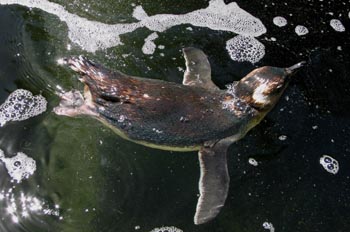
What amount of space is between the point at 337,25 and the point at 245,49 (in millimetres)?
1151

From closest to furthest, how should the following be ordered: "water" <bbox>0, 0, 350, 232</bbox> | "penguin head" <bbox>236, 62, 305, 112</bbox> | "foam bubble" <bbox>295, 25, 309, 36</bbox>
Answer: "water" <bbox>0, 0, 350, 232</bbox>, "penguin head" <bbox>236, 62, 305, 112</bbox>, "foam bubble" <bbox>295, 25, 309, 36</bbox>

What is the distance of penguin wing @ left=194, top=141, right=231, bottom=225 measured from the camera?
3.91 metres

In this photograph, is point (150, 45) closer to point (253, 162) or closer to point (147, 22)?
point (147, 22)

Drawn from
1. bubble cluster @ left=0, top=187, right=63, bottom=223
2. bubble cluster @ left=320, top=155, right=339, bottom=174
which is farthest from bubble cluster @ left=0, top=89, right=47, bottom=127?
bubble cluster @ left=320, top=155, right=339, bottom=174

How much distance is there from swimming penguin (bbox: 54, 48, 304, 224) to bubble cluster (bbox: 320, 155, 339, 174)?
63 cm

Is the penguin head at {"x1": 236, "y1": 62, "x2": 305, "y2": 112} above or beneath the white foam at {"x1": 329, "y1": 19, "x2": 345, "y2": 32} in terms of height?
above

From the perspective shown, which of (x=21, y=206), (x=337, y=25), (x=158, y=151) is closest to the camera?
(x=21, y=206)

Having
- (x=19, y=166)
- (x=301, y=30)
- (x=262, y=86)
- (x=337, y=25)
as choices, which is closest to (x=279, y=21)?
(x=301, y=30)

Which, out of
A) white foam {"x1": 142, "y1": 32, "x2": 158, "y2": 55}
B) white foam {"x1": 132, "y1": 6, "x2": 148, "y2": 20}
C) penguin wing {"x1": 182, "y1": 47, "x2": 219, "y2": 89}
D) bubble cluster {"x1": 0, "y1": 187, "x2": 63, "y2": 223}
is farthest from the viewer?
white foam {"x1": 132, "y1": 6, "x2": 148, "y2": 20}

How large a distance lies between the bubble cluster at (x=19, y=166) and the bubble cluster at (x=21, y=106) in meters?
0.35

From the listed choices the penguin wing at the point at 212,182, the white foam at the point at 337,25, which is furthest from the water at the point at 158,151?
the white foam at the point at 337,25

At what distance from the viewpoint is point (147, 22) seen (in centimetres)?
536

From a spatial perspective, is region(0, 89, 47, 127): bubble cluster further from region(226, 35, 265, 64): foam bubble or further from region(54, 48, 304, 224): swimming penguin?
region(226, 35, 265, 64): foam bubble

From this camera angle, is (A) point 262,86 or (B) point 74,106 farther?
(B) point 74,106
